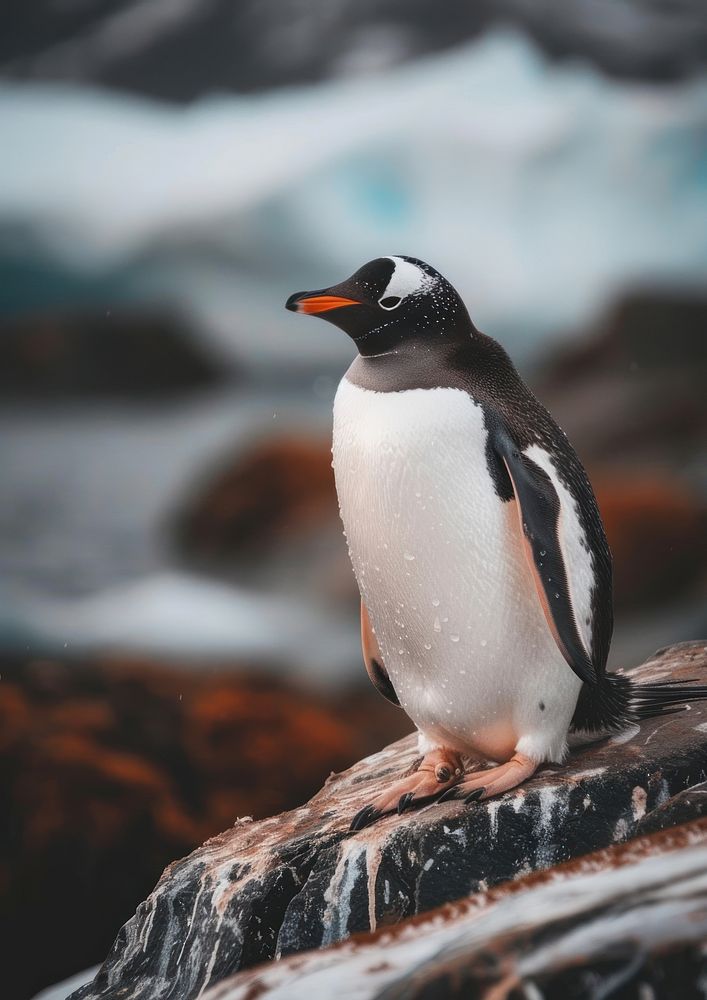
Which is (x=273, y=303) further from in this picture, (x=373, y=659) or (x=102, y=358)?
(x=373, y=659)

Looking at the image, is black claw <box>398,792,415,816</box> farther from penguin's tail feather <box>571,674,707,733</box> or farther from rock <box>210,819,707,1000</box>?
rock <box>210,819,707,1000</box>

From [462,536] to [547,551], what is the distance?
0.17m

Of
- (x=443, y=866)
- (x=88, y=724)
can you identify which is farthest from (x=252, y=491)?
(x=443, y=866)

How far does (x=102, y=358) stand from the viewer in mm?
5195

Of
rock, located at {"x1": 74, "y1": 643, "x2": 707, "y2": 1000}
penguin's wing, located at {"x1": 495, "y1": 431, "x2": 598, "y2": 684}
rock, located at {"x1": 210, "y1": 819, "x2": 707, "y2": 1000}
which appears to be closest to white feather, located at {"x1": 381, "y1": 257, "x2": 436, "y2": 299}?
penguin's wing, located at {"x1": 495, "y1": 431, "x2": 598, "y2": 684}

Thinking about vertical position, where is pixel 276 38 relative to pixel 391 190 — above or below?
above

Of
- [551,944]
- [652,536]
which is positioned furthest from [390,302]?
[652,536]

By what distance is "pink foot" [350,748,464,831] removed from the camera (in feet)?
6.92

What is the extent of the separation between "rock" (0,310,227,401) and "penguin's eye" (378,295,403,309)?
10.0ft

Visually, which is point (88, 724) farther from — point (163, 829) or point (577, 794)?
point (577, 794)

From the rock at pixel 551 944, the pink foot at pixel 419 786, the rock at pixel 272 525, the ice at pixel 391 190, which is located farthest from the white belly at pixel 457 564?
the ice at pixel 391 190

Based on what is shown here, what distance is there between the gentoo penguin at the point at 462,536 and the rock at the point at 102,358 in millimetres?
3015

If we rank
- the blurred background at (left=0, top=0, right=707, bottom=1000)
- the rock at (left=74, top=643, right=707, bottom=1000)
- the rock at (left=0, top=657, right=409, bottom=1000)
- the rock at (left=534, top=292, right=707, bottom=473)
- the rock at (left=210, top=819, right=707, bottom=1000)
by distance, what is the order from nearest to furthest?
the rock at (left=210, top=819, right=707, bottom=1000) < the rock at (left=74, top=643, right=707, bottom=1000) < the rock at (left=0, top=657, right=409, bottom=1000) < the blurred background at (left=0, top=0, right=707, bottom=1000) < the rock at (left=534, top=292, right=707, bottom=473)

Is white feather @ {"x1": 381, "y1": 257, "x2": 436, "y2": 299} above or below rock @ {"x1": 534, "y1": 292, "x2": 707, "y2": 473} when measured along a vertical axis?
above
